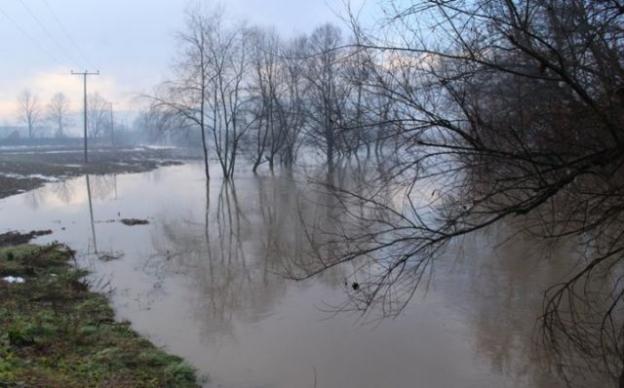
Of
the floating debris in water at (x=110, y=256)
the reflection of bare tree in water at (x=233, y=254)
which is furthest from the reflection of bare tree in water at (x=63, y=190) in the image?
the floating debris in water at (x=110, y=256)

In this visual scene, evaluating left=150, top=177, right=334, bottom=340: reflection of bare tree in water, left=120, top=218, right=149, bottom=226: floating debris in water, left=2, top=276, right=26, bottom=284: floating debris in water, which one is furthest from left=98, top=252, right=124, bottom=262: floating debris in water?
left=120, top=218, right=149, bottom=226: floating debris in water

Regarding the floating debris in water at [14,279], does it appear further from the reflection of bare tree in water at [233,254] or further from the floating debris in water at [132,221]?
the floating debris in water at [132,221]

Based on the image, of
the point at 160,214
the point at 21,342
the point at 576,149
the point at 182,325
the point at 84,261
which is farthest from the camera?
the point at 160,214

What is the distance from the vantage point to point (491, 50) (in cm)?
500

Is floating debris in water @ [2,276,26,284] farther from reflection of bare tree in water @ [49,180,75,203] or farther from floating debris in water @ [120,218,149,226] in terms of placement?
reflection of bare tree in water @ [49,180,75,203]

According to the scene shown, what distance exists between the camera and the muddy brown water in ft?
25.7

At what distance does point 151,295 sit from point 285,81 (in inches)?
1711

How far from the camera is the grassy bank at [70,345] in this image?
260 inches

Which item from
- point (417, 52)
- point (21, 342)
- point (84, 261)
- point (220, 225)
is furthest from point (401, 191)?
point (220, 225)

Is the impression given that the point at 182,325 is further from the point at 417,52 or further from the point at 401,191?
the point at 417,52

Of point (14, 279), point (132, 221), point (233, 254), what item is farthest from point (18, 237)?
point (233, 254)

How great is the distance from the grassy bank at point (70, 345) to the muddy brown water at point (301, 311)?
0.49 metres

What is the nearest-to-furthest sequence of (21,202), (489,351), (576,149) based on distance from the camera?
1. (576,149)
2. (489,351)
3. (21,202)

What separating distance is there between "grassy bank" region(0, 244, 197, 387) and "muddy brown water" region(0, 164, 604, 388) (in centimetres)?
49
